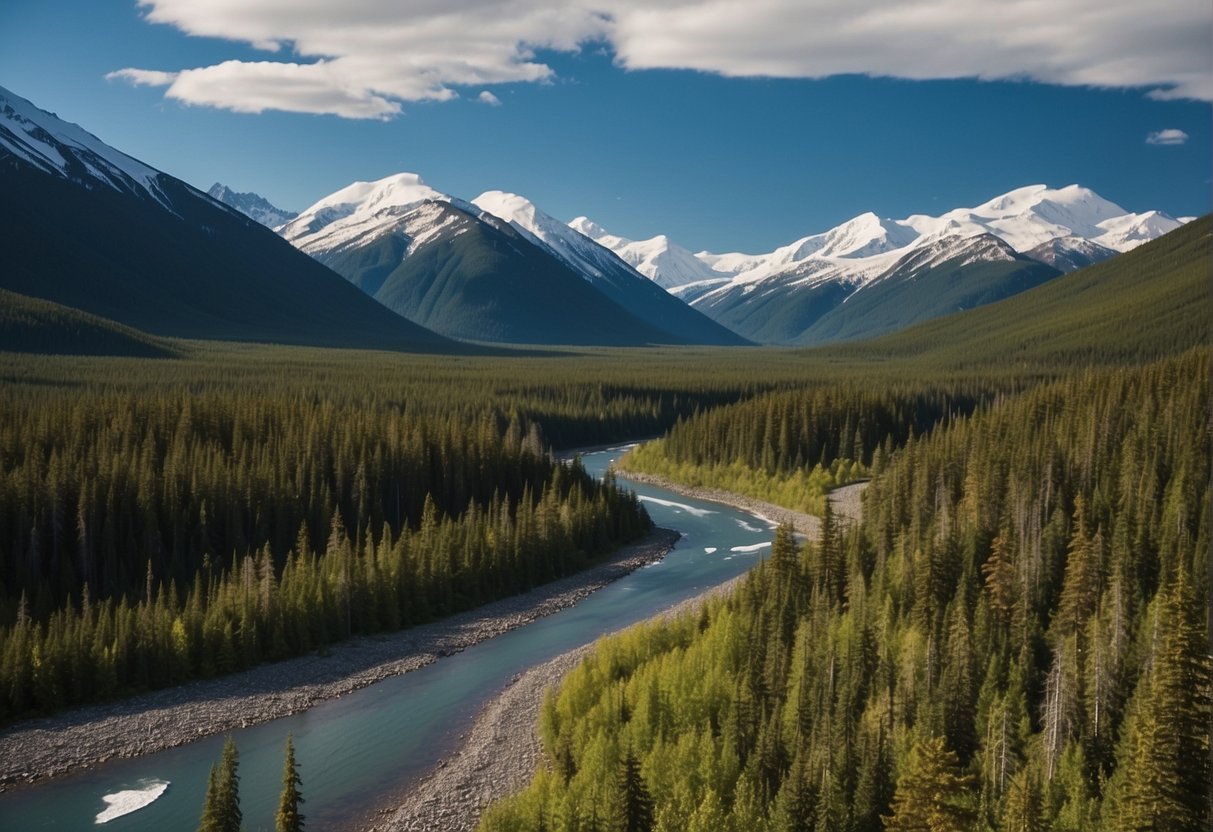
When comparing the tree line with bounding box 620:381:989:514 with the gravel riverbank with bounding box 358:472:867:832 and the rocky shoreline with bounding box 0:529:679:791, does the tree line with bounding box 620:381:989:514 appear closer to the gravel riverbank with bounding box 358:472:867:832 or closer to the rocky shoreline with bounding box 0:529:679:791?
the rocky shoreline with bounding box 0:529:679:791

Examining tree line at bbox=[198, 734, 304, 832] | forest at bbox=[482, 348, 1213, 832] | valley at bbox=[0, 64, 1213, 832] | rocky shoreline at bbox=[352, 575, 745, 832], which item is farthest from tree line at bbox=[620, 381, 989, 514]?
tree line at bbox=[198, 734, 304, 832]

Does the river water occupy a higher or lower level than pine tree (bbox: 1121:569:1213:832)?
lower

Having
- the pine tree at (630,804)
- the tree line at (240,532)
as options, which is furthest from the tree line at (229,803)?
the tree line at (240,532)

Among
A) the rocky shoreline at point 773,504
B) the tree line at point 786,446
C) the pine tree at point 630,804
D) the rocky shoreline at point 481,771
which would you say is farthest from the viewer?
the tree line at point 786,446

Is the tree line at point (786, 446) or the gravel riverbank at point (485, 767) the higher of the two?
the tree line at point (786, 446)

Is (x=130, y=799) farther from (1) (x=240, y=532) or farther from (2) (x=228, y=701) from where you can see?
(1) (x=240, y=532)

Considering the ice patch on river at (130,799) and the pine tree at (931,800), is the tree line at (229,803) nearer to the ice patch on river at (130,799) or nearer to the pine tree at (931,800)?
the ice patch on river at (130,799)
